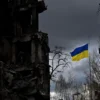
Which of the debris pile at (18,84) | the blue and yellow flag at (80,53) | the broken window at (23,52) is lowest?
the debris pile at (18,84)

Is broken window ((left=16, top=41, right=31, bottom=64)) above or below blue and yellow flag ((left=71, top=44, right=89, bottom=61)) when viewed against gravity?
above

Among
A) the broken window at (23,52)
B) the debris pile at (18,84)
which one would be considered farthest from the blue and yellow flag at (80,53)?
the broken window at (23,52)

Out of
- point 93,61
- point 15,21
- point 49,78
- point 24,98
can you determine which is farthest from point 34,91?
point 15,21

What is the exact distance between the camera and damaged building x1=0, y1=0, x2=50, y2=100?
49344 millimetres

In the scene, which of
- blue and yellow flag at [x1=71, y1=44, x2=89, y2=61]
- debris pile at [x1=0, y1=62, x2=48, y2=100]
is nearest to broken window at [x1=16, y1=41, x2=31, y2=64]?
debris pile at [x1=0, y1=62, x2=48, y2=100]

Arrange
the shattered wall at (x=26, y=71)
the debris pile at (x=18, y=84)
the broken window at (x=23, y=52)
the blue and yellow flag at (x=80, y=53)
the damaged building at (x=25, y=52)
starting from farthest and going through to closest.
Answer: the broken window at (x=23, y=52), the damaged building at (x=25, y=52), the shattered wall at (x=26, y=71), the debris pile at (x=18, y=84), the blue and yellow flag at (x=80, y=53)

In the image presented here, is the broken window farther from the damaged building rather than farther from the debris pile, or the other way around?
the debris pile

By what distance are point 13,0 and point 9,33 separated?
20.2ft

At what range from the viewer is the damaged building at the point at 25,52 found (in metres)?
49.3

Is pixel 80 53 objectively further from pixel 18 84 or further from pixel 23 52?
pixel 23 52

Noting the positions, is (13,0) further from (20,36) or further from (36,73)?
(36,73)

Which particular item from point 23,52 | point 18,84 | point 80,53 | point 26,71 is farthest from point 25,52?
point 80,53

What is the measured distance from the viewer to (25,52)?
200ft

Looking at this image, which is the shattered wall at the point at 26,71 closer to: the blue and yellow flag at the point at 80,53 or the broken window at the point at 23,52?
the broken window at the point at 23,52
